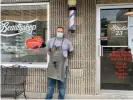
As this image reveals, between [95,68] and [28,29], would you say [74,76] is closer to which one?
[95,68]

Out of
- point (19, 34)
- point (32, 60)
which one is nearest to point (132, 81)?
point (32, 60)

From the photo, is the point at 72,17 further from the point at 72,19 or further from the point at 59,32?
the point at 59,32

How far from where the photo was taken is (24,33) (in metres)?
7.02

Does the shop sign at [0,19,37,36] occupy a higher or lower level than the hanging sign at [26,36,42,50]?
higher

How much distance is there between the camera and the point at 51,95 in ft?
20.9

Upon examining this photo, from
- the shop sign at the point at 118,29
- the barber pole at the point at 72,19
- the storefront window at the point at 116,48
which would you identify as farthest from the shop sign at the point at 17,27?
the shop sign at the point at 118,29

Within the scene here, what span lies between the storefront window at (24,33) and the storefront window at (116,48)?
1.51 metres

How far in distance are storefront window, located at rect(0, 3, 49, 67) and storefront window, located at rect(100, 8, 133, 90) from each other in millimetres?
1511

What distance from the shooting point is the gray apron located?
6171 mm

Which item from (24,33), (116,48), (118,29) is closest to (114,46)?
(116,48)

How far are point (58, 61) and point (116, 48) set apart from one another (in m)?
1.58

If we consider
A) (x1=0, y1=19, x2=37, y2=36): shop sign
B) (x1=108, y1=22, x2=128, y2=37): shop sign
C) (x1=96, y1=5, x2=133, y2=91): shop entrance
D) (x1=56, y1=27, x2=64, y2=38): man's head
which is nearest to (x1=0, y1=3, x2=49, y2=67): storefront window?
(x1=0, y1=19, x2=37, y2=36): shop sign

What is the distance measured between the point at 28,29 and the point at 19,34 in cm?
29

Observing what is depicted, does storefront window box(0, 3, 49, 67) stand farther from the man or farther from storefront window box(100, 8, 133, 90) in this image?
storefront window box(100, 8, 133, 90)
